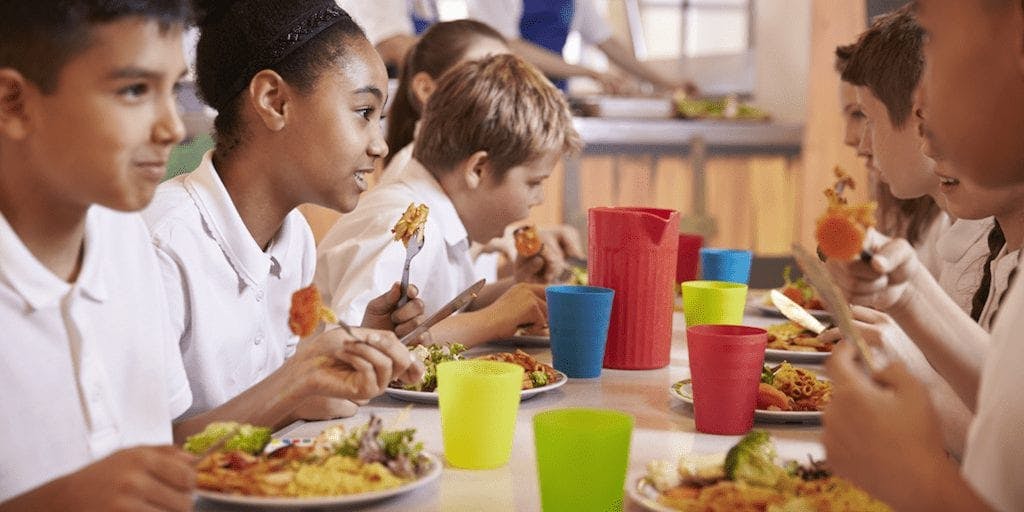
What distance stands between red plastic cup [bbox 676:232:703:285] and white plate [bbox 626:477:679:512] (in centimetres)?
142

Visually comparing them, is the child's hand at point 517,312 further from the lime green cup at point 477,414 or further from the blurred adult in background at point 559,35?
the blurred adult in background at point 559,35

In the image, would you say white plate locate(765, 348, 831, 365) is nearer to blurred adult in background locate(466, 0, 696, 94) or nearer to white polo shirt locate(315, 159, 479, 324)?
white polo shirt locate(315, 159, 479, 324)

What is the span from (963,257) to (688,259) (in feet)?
1.84

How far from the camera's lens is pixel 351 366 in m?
1.29

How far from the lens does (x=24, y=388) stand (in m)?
1.09

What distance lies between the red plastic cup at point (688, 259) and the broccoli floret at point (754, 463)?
55.3 inches

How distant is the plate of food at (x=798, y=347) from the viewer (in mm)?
1815

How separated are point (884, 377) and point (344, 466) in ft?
1.60

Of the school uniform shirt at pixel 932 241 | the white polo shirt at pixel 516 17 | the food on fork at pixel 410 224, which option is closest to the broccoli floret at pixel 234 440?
the food on fork at pixel 410 224

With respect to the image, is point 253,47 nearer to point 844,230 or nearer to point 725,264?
point 844,230

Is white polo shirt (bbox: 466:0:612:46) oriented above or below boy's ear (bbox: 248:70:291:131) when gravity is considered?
above

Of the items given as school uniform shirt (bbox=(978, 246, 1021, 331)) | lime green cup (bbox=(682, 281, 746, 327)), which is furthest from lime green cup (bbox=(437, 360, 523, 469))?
school uniform shirt (bbox=(978, 246, 1021, 331))

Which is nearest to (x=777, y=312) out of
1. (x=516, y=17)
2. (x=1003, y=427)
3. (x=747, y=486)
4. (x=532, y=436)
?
(x=532, y=436)

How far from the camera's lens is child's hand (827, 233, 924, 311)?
3.77ft
